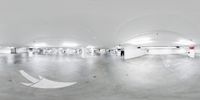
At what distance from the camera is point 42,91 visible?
2.23m

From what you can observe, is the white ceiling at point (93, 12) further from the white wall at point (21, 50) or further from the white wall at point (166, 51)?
the white wall at point (21, 50)

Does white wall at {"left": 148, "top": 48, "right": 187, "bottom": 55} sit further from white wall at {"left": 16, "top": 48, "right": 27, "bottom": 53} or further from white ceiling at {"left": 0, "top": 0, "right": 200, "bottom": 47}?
white wall at {"left": 16, "top": 48, "right": 27, "bottom": 53}

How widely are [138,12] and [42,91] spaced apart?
6.48 feet

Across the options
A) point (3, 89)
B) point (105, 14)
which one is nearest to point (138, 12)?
point (105, 14)

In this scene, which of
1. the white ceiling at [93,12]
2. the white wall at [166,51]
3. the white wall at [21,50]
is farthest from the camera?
the white wall at [21,50]

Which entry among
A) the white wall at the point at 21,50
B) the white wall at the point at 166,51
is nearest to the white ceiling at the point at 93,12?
the white wall at the point at 166,51

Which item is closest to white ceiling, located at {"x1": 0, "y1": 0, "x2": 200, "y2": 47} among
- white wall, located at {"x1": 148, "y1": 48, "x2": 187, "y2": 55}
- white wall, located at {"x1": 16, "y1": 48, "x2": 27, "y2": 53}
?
white wall, located at {"x1": 148, "y1": 48, "x2": 187, "y2": 55}

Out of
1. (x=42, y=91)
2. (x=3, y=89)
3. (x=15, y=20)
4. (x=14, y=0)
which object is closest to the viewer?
(x=14, y=0)

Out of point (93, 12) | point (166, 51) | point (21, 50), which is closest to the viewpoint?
point (93, 12)

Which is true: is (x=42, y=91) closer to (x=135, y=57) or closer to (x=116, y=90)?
(x=116, y=90)

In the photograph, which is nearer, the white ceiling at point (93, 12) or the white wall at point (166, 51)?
the white ceiling at point (93, 12)

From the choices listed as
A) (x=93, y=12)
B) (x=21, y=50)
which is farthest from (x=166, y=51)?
(x=21, y=50)

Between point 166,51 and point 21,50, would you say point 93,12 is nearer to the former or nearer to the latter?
point 166,51

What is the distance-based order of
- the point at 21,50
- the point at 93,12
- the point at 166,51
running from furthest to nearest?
the point at 21,50
the point at 166,51
the point at 93,12
